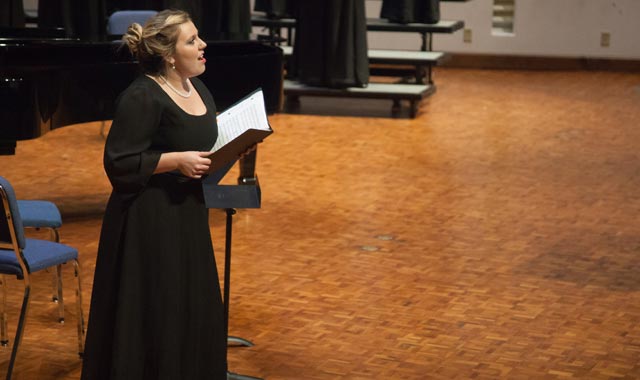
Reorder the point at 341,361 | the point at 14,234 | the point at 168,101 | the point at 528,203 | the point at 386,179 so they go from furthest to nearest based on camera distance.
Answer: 1. the point at 386,179
2. the point at 528,203
3. the point at 341,361
4. the point at 14,234
5. the point at 168,101

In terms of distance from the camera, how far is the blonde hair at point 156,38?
344cm

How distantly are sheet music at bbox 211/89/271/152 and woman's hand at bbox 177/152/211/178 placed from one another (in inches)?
5.5

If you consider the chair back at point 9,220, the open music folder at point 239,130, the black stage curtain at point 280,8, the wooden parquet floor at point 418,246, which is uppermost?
the open music folder at point 239,130

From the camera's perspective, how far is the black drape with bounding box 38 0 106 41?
1032cm

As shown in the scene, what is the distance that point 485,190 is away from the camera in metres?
7.48

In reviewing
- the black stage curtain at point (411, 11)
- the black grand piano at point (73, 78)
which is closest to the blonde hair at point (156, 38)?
the black grand piano at point (73, 78)

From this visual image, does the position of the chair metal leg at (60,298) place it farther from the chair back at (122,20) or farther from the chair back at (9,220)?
the chair back at (122,20)

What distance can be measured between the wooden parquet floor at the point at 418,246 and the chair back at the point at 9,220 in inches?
22.3

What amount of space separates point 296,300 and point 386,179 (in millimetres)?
2608

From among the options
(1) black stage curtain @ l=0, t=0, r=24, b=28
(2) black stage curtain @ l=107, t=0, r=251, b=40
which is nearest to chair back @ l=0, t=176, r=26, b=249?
(1) black stage curtain @ l=0, t=0, r=24, b=28

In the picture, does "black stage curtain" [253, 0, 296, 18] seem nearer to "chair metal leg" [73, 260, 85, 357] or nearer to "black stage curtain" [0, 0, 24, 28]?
"black stage curtain" [0, 0, 24, 28]

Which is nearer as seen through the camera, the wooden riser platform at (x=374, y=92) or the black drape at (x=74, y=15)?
the wooden riser platform at (x=374, y=92)

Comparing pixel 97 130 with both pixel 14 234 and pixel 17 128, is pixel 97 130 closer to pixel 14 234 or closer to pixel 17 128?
pixel 17 128

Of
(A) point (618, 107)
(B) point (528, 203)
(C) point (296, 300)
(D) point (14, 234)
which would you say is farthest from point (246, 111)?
(A) point (618, 107)
